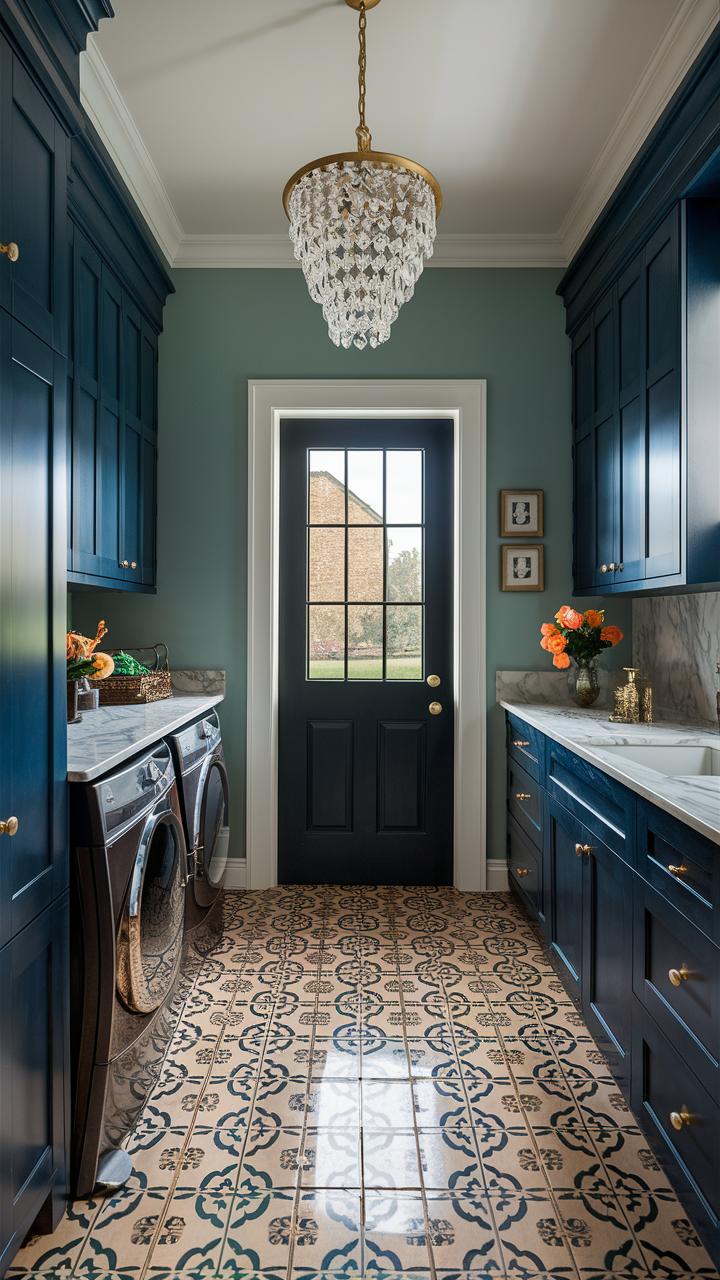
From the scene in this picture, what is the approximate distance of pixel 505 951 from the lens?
263cm

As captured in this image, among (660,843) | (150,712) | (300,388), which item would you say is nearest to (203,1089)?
(150,712)

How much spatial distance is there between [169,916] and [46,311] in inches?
60.2

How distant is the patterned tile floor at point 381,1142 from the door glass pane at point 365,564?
1566mm

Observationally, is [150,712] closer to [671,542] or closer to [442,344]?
[671,542]

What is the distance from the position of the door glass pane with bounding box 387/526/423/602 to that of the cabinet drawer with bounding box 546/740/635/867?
3.73 feet

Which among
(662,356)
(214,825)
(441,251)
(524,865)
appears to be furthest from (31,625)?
(441,251)

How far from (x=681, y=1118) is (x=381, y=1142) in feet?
2.29

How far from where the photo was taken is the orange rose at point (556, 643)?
111 inches

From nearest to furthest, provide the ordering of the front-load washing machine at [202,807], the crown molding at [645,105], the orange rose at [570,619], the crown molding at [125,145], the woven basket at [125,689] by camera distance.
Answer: the crown molding at [645,105] → the crown molding at [125,145] → the front-load washing machine at [202,807] → the woven basket at [125,689] → the orange rose at [570,619]

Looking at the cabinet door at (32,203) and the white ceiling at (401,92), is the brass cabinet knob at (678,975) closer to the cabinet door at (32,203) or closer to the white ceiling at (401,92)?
the cabinet door at (32,203)

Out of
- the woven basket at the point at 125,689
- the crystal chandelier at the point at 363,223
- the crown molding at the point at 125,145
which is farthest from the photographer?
the woven basket at the point at 125,689

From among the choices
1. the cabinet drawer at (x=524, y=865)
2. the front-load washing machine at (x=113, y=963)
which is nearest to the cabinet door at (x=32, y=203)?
the front-load washing machine at (x=113, y=963)

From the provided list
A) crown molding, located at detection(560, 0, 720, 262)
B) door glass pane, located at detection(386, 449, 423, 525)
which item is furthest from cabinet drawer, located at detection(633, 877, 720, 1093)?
crown molding, located at detection(560, 0, 720, 262)

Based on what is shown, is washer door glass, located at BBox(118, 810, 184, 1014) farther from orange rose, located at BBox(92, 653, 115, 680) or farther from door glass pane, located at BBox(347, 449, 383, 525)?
door glass pane, located at BBox(347, 449, 383, 525)
